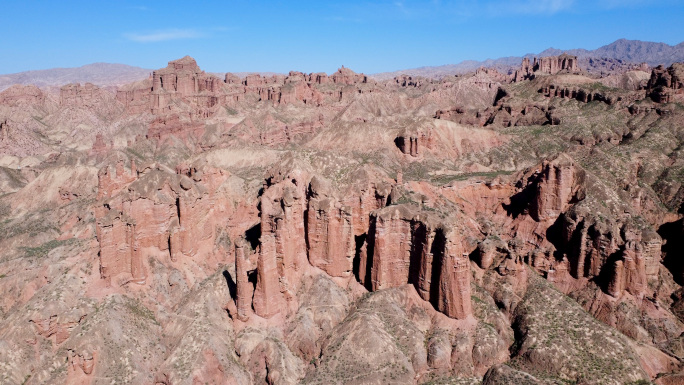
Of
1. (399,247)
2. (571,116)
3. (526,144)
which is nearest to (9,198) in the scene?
(399,247)

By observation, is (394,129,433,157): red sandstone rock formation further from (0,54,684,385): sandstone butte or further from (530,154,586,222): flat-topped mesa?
(530,154,586,222): flat-topped mesa

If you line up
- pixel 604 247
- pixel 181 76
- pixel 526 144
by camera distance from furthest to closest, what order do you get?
1. pixel 181 76
2. pixel 526 144
3. pixel 604 247

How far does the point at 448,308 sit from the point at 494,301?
20.7 ft

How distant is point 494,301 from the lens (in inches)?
1917

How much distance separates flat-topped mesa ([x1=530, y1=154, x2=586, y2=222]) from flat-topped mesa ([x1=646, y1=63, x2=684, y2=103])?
71.0 m

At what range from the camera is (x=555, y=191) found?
202ft

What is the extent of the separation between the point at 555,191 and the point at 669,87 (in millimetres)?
80815

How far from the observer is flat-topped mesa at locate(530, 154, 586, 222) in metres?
61.4

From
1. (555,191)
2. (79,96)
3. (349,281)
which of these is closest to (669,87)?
(555,191)

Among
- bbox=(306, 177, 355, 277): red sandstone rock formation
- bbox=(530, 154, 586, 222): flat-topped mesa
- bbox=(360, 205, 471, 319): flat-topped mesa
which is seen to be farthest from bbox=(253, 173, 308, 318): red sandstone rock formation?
bbox=(530, 154, 586, 222): flat-topped mesa

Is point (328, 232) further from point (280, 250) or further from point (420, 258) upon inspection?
point (420, 258)

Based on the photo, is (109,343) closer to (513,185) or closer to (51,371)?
(51,371)

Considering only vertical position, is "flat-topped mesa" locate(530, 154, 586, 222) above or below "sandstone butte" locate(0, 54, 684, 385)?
above

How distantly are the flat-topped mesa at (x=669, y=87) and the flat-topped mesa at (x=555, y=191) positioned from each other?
71.0 meters
